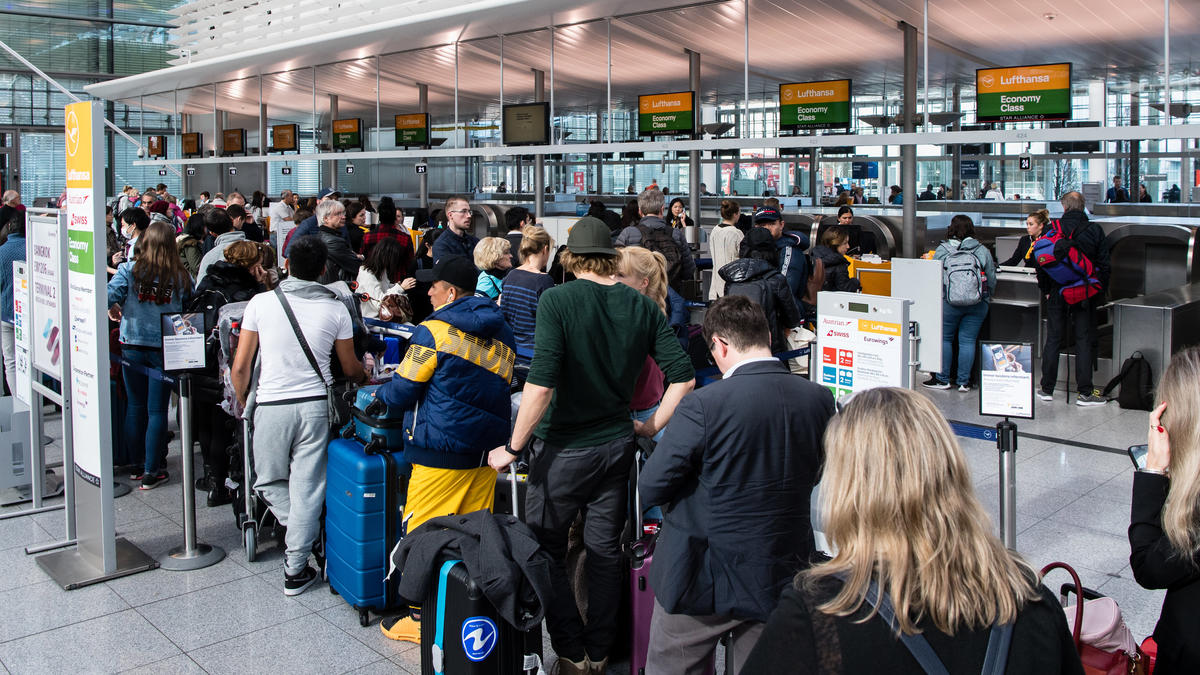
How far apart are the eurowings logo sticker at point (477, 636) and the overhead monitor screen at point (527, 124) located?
11597 millimetres

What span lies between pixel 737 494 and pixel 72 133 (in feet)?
13.0

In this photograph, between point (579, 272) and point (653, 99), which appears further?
point (653, 99)

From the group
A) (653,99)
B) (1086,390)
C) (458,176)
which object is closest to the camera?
(1086,390)

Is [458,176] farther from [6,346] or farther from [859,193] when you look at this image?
[6,346]

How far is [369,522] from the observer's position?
4387 millimetres

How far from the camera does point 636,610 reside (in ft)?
11.7

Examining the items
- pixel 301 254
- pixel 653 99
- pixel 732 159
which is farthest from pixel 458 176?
pixel 301 254

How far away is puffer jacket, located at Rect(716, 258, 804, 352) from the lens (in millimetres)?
6676

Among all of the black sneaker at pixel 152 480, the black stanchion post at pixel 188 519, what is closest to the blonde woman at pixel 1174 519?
the black stanchion post at pixel 188 519

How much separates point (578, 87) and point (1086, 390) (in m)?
12.9

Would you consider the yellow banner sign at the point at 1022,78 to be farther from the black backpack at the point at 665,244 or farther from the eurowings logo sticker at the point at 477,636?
the eurowings logo sticker at the point at 477,636

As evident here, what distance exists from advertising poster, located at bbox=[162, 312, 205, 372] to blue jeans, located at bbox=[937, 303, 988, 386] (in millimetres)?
6580

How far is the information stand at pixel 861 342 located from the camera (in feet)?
13.7

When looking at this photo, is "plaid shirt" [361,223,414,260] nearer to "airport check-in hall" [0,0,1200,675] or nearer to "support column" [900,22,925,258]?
"airport check-in hall" [0,0,1200,675]
